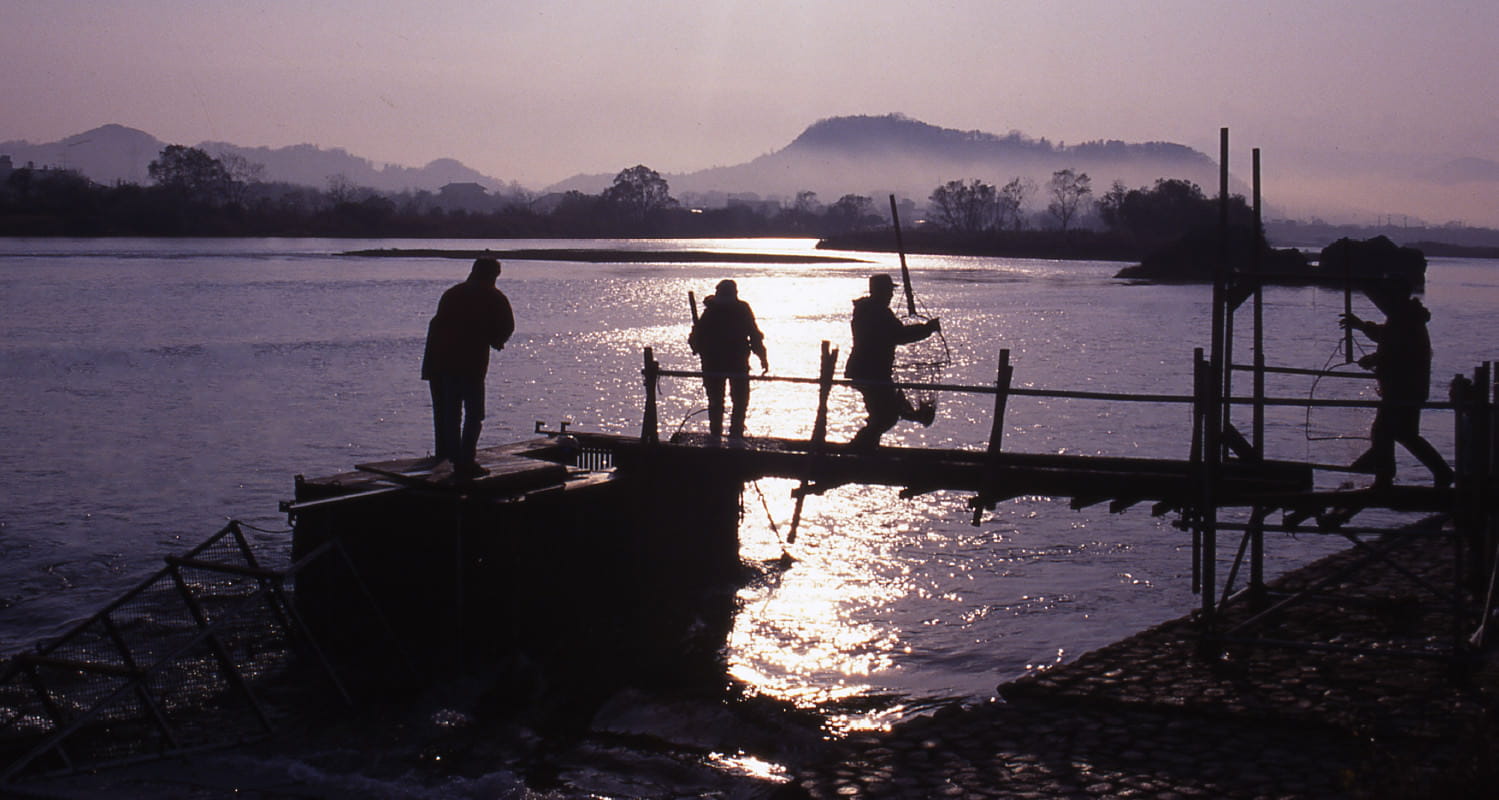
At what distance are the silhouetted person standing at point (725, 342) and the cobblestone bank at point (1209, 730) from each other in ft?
18.5

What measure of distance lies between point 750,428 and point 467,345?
57.2 ft

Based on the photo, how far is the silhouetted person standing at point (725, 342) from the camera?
1576 centimetres

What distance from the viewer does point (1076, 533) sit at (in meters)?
20.2

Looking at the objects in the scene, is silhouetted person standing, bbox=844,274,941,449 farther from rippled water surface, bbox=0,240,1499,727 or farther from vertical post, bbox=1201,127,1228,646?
vertical post, bbox=1201,127,1228,646

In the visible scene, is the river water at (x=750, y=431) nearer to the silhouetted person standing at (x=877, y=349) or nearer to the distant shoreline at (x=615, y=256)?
the silhouetted person standing at (x=877, y=349)

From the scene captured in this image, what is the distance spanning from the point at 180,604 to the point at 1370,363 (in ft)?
42.4

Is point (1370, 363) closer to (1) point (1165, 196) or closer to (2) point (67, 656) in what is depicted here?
(2) point (67, 656)

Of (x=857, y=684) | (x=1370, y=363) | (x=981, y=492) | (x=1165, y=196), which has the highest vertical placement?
(x=1165, y=196)

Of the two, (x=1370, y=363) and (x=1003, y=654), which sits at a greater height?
(x=1370, y=363)

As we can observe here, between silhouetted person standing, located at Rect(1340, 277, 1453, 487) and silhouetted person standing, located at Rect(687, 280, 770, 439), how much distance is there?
6.70 meters

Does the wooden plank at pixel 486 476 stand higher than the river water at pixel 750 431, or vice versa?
the wooden plank at pixel 486 476

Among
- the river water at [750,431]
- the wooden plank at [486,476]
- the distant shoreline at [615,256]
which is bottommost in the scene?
the river water at [750,431]

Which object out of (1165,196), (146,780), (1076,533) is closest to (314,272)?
(1076,533)

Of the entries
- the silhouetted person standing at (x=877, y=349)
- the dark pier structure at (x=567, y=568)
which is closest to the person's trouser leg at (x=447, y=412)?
the dark pier structure at (x=567, y=568)
